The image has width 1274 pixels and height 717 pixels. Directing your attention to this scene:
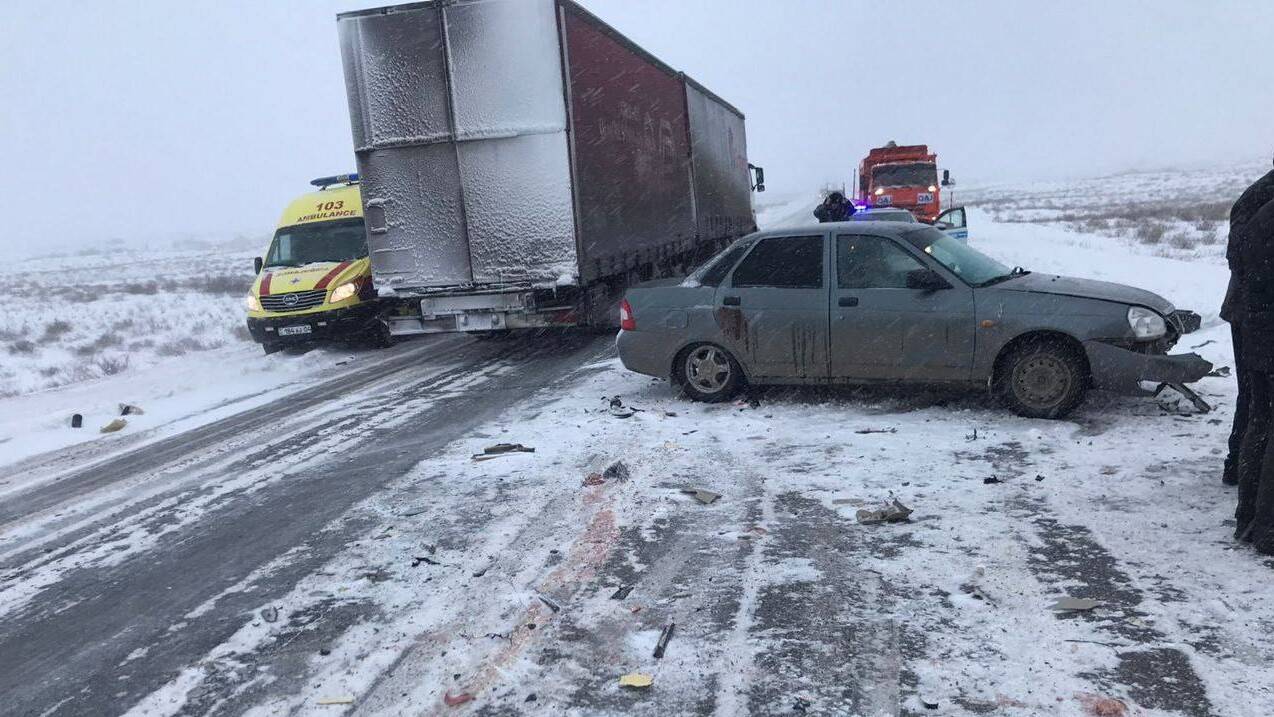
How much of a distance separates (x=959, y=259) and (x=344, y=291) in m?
9.04

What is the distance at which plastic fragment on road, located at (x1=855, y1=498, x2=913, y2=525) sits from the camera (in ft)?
15.3

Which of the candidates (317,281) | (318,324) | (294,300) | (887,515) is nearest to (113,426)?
(318,324)

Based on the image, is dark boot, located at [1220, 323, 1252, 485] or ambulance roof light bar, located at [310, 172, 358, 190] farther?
ambulance roof light bar, located at [310, 172, 358, 190]

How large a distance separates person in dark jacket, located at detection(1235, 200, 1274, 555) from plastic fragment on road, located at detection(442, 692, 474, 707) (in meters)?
3.71

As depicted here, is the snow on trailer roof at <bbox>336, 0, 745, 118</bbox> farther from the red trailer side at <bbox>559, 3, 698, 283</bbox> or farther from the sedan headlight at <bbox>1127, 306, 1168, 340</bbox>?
the sedan headlight at <bbox>1127, 306, 1168, 340</bbox>

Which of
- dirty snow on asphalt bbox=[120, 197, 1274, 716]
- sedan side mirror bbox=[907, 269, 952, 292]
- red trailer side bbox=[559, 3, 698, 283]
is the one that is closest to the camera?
dirty snow on asphalt bbox=[120, 197, 1274, 716]

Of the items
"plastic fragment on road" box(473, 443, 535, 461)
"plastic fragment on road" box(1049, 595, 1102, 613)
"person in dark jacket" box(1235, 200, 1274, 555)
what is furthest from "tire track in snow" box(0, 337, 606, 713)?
"person in dark jacket" box(1235, 200, 1274, 555)

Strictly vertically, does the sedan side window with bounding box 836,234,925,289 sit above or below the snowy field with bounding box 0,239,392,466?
above

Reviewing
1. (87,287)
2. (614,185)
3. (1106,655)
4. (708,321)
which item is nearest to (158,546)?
(708,321)

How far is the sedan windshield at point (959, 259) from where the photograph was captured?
681 centimetres

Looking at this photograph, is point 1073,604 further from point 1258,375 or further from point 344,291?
point 344,291

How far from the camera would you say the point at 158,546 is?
5121 millimetres

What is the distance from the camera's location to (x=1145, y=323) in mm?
6109

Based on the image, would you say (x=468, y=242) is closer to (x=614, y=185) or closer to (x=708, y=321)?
(x=614, y=185)
